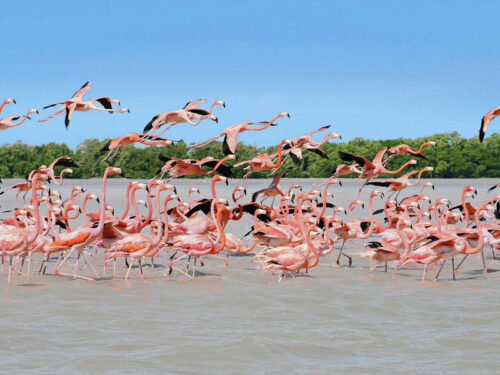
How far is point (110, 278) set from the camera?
10.2 m

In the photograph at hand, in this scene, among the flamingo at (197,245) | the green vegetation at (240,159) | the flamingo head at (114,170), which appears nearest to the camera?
the flamingo head at (114,170)

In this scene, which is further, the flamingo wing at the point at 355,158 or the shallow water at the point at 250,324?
the flamingo wing at the point at 355,158

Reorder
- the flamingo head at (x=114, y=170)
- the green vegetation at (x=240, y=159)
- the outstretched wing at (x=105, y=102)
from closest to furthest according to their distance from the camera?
the flamingo head at (x=114, y=170)
the outstretched wing at (x=105, y=102)
the green vegetation at (x=240, y=159)

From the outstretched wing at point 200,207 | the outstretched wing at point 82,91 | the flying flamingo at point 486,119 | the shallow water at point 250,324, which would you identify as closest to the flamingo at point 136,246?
the shallow water at point 250,324

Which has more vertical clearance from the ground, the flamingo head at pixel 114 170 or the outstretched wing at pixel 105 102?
the outstretched wing at pixel 105 102

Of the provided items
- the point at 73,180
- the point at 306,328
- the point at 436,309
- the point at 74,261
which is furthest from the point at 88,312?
the point at 73,180

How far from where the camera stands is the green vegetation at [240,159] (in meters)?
54.3

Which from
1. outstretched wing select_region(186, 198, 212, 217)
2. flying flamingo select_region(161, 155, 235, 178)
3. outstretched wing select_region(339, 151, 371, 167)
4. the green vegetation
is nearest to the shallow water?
outstretched wing select_region(186, 198, 212, 217)

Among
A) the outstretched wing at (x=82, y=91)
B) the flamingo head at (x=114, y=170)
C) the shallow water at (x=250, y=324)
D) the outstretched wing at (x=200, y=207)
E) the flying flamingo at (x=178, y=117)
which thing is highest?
the outstretched wing at (x=82, y=91)

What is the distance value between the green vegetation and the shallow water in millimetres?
42713

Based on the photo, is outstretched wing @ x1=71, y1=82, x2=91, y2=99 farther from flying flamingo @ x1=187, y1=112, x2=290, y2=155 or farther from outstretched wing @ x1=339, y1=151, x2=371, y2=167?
outstretched wing @ x1=339, y1=151, x2=371, y2=167

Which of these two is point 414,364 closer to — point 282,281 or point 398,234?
point 282,281

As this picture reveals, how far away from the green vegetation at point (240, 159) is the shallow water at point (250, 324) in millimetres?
42713

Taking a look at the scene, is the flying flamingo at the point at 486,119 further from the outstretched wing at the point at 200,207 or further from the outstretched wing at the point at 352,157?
the outstretched wing at the point at 200,207
